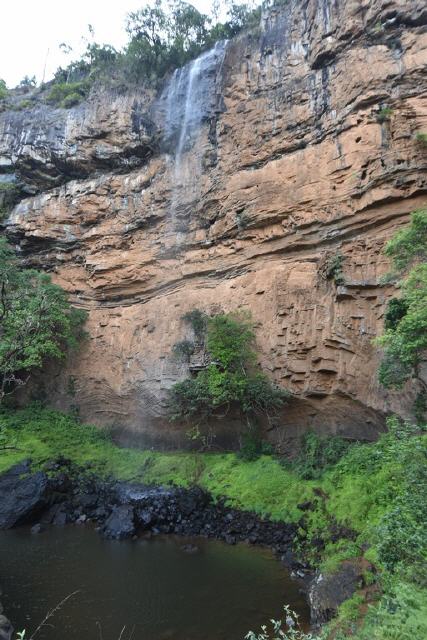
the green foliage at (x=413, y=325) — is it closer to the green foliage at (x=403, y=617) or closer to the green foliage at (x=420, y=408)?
the green foliage at (x=420, y=408)

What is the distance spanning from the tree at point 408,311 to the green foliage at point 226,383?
4.51 m

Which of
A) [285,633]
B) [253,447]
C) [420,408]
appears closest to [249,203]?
[253,447]

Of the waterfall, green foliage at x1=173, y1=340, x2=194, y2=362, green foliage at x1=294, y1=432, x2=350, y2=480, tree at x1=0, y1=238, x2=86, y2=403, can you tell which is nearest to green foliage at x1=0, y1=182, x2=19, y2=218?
tree at x1=0, y1=238, x2=86, y2=403

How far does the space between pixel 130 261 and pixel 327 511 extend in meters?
13.5

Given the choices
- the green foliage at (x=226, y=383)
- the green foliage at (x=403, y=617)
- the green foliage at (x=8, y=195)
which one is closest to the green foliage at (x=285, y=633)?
the green foliage at (x=403, y=617)

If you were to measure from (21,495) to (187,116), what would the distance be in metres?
17.3

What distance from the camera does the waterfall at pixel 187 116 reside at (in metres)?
18.5

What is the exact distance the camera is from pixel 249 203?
1620 centimetres

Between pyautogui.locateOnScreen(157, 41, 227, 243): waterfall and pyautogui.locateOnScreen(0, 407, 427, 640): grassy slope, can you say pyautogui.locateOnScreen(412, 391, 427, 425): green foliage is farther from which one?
pyautogui.locateOnScreen(157, 41, 227, 243): waterfall

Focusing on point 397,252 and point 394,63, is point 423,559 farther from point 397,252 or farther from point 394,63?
point 394,63

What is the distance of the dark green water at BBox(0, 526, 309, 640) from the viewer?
6.92 meters

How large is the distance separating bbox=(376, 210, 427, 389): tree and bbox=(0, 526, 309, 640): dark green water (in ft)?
17.2

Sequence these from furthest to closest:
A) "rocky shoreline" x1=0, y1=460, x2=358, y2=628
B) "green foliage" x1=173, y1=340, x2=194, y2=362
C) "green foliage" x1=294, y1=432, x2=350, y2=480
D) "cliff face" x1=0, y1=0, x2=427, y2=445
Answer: "green foliage" x1=173, y1=340, x2=194, y2=362 → "cliff face" x1=0, y1=0, x2=427, y2=445 → "green foliage" x1=294, y1=432, x2=350, y2=480 → "rocky shoreline" x1=0, y1=460, x2=358, y2=628

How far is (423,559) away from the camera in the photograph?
4375 millimetres
